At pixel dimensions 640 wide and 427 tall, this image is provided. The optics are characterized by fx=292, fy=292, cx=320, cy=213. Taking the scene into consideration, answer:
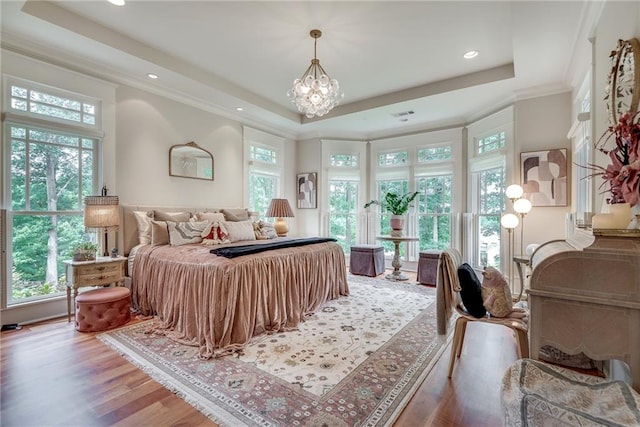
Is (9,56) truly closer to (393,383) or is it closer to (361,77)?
(361,77)

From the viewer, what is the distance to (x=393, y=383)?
2.04 meters

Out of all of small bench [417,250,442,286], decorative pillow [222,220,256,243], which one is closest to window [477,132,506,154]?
small bench [417,250,442,286]

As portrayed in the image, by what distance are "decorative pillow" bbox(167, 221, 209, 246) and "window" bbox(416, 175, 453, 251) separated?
407cm

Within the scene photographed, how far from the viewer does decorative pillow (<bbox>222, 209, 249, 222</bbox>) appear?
4.68 metres

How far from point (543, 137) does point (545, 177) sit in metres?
0.55

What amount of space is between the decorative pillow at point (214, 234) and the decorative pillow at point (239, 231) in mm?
96

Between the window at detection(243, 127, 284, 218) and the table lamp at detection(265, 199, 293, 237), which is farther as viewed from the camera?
the window at detection(243, 127, 284, 218)

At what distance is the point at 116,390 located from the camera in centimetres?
194

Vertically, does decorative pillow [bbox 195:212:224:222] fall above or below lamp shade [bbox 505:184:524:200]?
below

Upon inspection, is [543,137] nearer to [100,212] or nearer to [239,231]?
[239,231]

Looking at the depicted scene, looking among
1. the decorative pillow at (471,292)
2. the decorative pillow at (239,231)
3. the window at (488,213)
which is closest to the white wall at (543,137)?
the window at (488,213)

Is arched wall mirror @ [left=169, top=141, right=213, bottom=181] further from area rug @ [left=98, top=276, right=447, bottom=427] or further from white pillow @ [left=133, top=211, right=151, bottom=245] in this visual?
area rug @ [left=98, top=276, right=447, bottom=427]

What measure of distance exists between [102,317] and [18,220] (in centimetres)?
138

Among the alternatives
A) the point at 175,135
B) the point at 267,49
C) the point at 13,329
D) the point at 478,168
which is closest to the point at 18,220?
the point at 13,329
